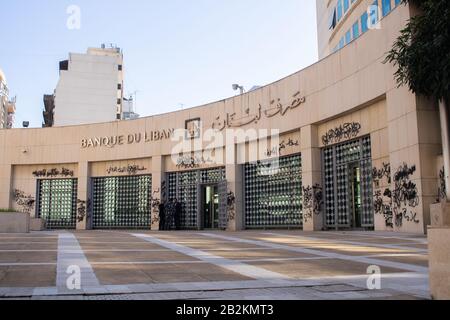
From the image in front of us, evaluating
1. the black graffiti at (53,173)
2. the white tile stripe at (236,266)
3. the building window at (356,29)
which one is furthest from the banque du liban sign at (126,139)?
the white tile stripe at (236,266)

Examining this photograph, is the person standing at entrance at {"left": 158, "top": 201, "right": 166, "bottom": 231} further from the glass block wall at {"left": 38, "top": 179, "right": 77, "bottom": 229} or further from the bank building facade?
the glass block wall at {"left": 38, "top": 179, "right": 77, "bottom": 229}

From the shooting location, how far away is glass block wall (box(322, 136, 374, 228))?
1952cm

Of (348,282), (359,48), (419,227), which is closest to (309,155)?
(359,48)

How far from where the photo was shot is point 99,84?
6794 centimetres

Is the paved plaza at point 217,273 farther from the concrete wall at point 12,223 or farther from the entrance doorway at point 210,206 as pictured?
the entrance doorway at point 210,206

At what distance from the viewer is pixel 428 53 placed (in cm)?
1462

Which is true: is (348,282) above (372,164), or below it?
below

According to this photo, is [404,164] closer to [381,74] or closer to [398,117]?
[398,117]

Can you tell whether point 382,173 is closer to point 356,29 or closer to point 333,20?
point 356,29

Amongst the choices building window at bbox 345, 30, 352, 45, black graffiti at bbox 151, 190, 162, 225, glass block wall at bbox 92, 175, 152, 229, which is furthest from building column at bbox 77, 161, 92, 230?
building window at bbox 345, 30, 352, 45

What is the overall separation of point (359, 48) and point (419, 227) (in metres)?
7.18

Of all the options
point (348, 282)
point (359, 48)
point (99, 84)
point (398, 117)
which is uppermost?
point (99, 84)

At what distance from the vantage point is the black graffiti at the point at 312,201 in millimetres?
21828
